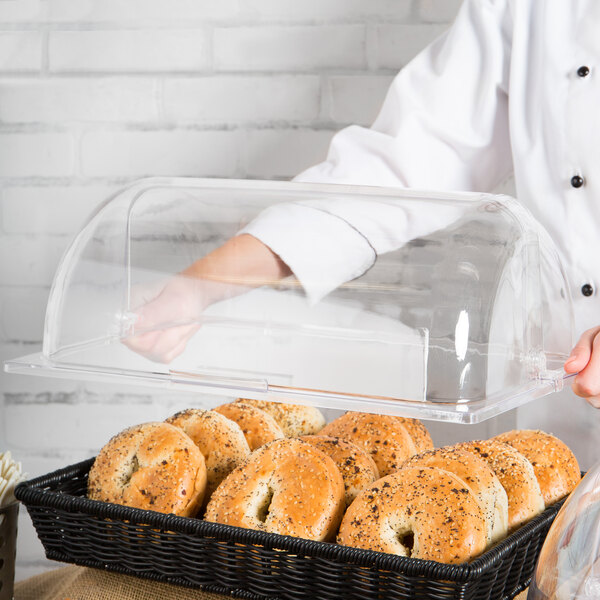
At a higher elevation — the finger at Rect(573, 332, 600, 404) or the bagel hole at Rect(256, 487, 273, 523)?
the finger at Rect(573, 332, 600, 404)

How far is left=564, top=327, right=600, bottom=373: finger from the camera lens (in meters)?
0.76

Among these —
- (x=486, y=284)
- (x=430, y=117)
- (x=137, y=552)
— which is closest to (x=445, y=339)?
(x=486, y=284)

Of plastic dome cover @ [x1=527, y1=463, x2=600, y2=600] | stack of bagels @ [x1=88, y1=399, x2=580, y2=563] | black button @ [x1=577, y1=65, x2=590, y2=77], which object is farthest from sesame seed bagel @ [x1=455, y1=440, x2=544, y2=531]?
black button @ [x1=577, y1=65, x2=590, y2=77]

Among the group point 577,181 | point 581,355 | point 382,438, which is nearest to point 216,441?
point 382,438

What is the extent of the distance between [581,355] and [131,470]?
48 cm

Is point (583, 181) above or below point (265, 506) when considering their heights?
above

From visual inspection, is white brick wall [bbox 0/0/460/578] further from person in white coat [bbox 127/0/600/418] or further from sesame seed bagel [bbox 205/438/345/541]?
sesame seed bagel [bbox 205/438/345/541]

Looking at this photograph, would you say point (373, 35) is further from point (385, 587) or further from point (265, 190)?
point (385, 587)

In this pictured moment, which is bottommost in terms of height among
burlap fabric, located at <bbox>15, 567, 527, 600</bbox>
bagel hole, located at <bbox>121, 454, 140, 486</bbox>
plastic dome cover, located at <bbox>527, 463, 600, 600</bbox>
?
burlap fabric, located at <bbox>15, 567, 527, 600</bbox>

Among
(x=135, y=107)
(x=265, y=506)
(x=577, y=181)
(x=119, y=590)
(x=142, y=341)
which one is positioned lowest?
(x=119, y=590)

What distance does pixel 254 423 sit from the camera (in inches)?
36.3

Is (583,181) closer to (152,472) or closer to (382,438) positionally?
(382,438)

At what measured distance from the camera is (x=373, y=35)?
146cm

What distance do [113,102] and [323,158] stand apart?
450mm
